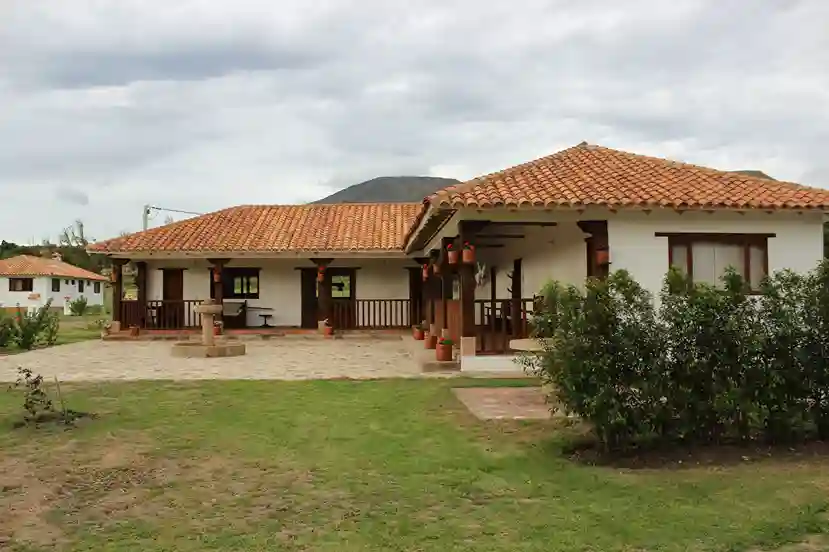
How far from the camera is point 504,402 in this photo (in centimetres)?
889

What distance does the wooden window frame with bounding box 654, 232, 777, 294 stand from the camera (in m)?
11.5

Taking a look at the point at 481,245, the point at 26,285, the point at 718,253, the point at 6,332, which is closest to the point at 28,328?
the point at 6,332

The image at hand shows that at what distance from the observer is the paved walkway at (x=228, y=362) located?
39.7 ft

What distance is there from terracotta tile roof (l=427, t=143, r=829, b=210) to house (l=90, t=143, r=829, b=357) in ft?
0.11

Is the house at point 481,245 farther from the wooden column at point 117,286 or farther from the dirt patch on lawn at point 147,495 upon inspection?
the dirt patch on lawn at point 147,495

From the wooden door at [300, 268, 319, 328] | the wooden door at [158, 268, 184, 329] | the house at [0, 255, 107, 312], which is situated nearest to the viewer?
the wooden door at [158, 268, 184, 329]

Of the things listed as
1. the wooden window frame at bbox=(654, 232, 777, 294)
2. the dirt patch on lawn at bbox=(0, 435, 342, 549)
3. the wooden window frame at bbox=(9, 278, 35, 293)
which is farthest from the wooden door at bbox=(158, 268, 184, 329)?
the wooden window frame at bbox=(9, 278, 35, 293)

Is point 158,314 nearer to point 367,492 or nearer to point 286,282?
point 286,282

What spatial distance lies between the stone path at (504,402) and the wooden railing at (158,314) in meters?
14.3

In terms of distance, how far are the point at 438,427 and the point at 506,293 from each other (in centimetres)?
1268

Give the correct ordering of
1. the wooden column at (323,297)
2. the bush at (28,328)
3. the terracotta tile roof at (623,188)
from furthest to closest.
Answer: the wooden column at (323,297) < the bush at (28,328) < the terracotta tile roof at (623,188)

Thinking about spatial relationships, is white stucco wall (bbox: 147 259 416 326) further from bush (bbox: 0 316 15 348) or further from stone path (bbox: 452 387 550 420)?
stone path (bbox: 452 387 550 420)

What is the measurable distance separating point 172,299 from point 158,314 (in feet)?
3.19

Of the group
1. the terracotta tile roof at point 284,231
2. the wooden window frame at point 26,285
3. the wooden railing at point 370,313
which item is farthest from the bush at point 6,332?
the wooden window frame at point 26,285
